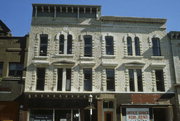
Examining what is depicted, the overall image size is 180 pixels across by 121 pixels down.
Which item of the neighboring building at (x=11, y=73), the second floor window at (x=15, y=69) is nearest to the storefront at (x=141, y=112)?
the neighboring building at (x=11, y=73)

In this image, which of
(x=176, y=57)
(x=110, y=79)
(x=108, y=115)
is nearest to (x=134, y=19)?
(x=176, y=57)

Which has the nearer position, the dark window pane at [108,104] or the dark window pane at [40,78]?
the dark window pane at [40,78]

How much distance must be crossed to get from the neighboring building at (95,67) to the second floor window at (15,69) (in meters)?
0.94

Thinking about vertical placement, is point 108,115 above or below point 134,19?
below

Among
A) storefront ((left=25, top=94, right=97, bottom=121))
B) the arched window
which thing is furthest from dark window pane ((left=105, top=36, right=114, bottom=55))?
storefront ((left=25, top=94, right=97, bottom=121))

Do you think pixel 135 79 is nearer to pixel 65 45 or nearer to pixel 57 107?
pixel 65 45

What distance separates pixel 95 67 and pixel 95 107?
Answer: 3.94 m

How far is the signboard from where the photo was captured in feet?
66.6

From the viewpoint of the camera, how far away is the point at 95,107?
20.1m

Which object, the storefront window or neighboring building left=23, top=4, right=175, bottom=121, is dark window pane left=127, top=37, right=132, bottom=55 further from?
the storefront window

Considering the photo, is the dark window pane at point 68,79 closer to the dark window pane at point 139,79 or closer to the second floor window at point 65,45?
the second floor window at point 65,45

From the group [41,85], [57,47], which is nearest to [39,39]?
[57,47]

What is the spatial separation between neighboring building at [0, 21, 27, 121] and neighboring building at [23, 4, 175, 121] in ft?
2.79

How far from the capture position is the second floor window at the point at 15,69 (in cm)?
2084
